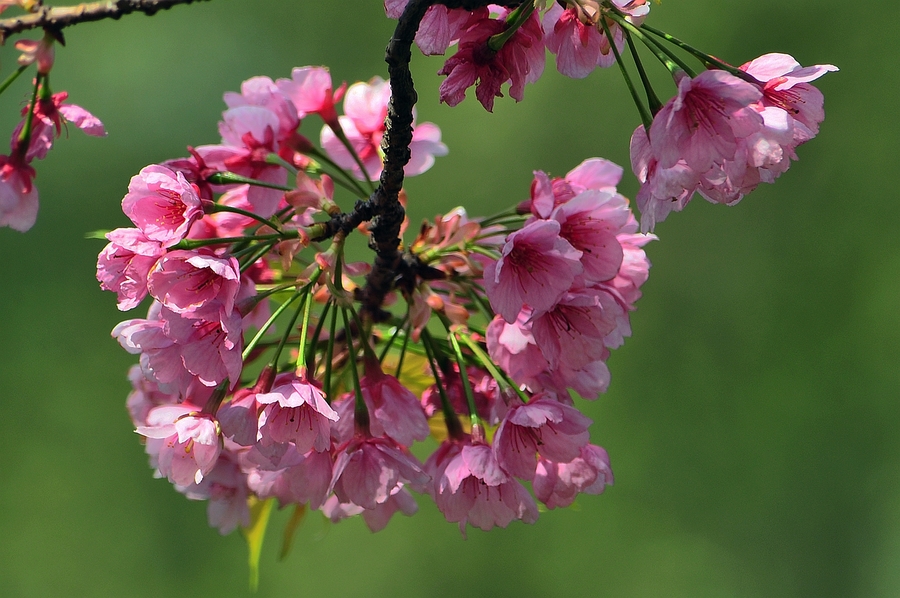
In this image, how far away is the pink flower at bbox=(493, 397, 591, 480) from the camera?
689 millimetres

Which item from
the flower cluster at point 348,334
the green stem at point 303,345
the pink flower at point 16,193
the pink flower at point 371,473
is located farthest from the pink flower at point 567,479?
the pink flower at point 16,193

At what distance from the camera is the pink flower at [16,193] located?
795mm

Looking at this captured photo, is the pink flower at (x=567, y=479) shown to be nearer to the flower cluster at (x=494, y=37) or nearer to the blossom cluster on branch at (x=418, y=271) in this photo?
the blossom cluster on branch at (x=418, y=271)

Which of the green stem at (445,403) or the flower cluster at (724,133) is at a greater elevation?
the flower cluster at (724,133)

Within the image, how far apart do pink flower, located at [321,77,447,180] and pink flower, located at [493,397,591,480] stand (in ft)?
1.26

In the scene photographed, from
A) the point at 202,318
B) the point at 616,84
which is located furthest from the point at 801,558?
the point at 202,318

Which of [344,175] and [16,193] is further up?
[16,193]

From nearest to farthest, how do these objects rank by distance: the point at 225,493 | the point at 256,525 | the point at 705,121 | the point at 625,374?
the point at 705,121 → the point at 225,493 → the point at 256,525 → the point at 625,374

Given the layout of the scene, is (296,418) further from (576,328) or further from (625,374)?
(625,374)

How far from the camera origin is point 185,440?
0.67 meters

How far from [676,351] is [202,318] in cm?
503

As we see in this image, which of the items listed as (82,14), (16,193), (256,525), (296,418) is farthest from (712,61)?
(256,525)

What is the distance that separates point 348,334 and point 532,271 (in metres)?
0.18

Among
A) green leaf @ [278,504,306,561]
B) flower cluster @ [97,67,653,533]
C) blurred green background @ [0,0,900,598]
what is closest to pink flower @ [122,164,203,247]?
flower cluster @ [97,67,653,533]
